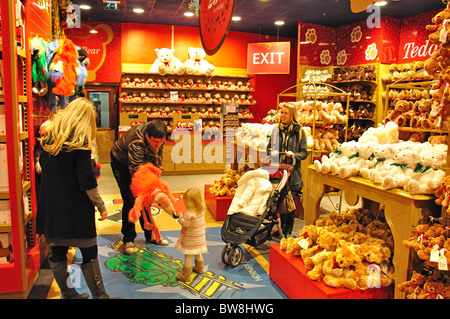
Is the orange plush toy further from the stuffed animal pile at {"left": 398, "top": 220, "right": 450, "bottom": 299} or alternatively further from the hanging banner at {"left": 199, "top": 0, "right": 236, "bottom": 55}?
the stuffed animal pile at {"left": 398, "top": 220, "right": 450, "bottom": 299}

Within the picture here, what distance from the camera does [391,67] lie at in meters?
8.03

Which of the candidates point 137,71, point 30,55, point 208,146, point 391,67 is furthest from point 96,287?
point 391,67

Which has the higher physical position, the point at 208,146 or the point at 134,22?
the point at 134,22

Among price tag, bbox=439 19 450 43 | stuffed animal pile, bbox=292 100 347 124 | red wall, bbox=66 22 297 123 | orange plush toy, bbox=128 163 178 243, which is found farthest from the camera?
red wall, bbox=66 22 297 123

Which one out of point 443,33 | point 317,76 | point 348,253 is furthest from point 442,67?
point 317,76

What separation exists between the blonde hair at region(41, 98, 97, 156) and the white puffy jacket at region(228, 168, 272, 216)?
1.66 m

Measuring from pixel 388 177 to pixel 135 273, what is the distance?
2.23 meters

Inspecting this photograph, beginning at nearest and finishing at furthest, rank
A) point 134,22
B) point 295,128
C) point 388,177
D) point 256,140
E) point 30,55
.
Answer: point 388,177, point 30,55, point 295,128, point 256,140, point 134,22

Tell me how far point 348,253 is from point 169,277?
1.52 metres

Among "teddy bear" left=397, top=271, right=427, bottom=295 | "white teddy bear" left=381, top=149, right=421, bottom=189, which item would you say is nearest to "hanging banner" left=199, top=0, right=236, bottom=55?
"white teddy bear" left=381, top=149, right=421, bottom=189

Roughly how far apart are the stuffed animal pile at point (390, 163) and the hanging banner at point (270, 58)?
478cm

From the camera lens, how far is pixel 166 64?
28.6ft

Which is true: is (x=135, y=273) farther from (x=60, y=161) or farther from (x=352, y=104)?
(x=352, y=104)

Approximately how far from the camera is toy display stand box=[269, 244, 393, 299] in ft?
7.64
